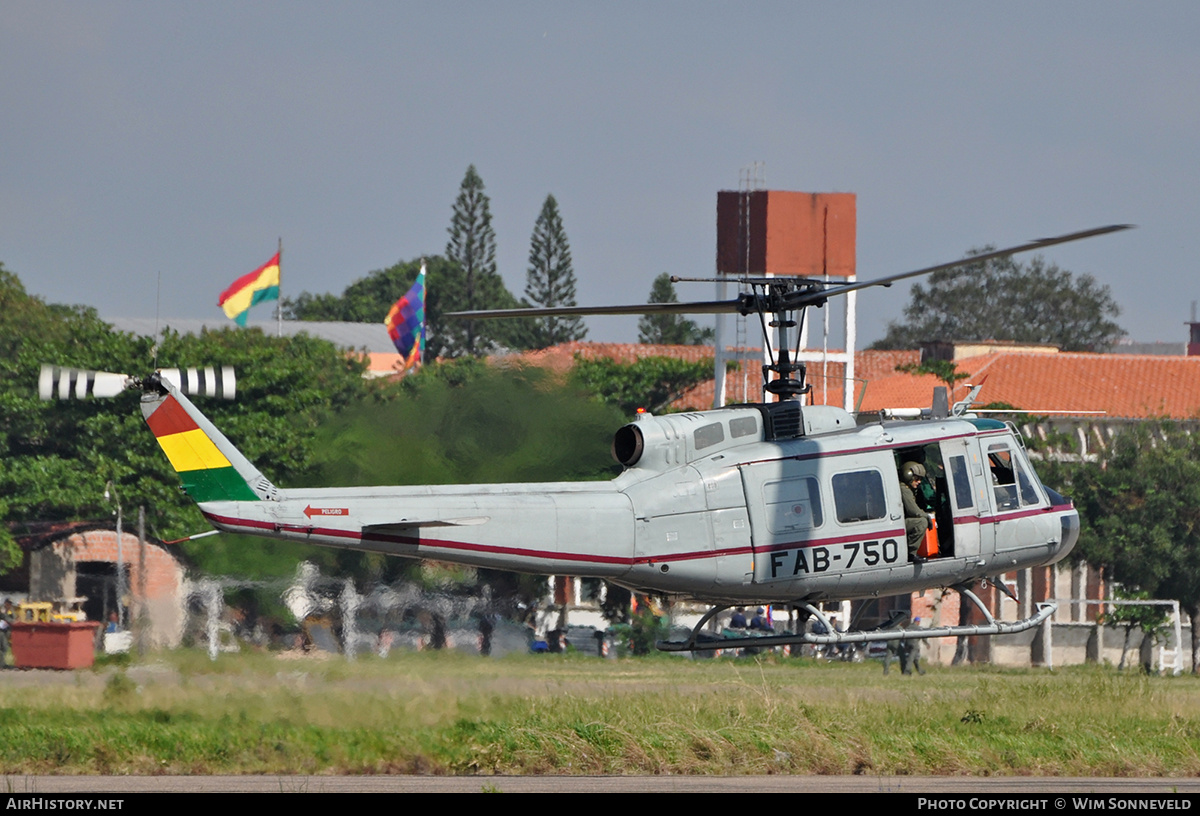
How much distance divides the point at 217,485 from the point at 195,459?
0.37m

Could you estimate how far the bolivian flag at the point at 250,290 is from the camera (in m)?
62.1

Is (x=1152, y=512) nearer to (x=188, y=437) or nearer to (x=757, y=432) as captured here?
(x=757, y=432)

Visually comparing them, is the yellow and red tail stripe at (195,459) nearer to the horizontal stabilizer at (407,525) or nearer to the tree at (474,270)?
the horizontal stabilizer at (407,525)

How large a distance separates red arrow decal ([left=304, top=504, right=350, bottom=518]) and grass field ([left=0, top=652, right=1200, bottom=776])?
280cm

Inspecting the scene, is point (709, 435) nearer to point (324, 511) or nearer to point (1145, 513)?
point (324, 511)

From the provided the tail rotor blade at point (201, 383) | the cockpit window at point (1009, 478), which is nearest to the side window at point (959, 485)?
the cockpit window at point (1009, 478)

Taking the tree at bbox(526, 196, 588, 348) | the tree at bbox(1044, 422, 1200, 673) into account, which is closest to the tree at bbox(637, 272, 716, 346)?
the tree at bbox(526, 196, 588, 348)

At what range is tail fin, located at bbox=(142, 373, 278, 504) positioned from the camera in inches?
660

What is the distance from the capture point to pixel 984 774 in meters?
17.2

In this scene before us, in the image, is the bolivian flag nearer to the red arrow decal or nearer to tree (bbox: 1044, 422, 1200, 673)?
tree (bbox: 1044, 422, 1200, 673)

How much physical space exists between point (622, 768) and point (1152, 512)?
3364 cm

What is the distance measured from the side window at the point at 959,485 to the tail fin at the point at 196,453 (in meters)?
7.97

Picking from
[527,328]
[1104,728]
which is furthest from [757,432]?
[527,328]

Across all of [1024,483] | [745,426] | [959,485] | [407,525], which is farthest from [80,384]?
[1024,483]
